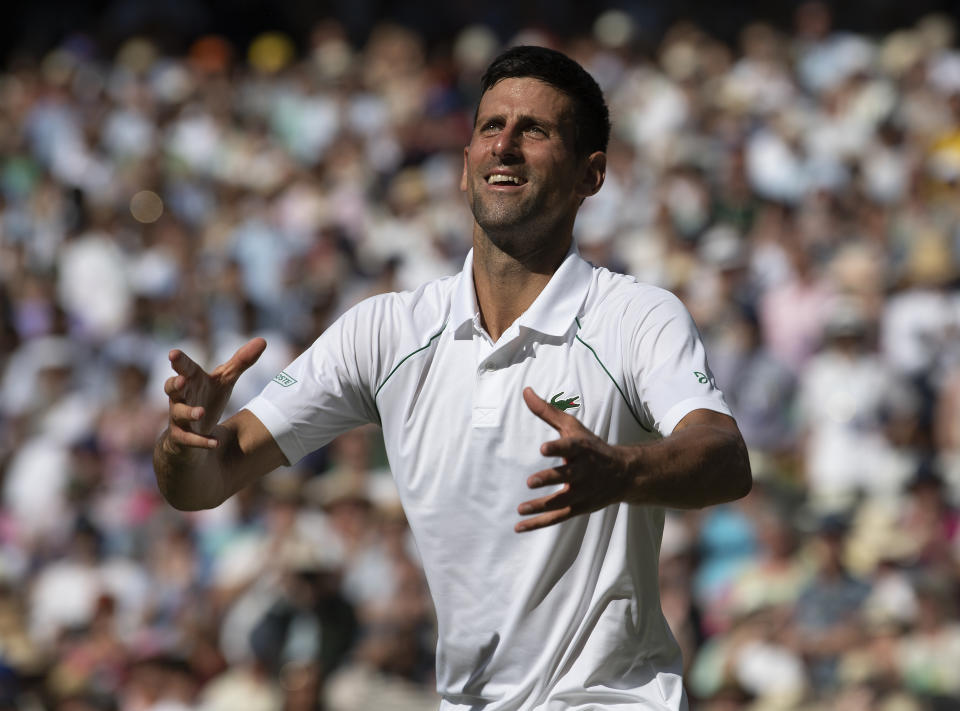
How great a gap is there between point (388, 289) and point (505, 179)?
23.3 feet

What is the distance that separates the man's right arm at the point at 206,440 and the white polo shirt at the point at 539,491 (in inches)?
3.0

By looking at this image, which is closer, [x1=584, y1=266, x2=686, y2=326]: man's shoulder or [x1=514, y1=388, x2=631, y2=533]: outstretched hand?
[x1=514, y1=388, x2=631, y2=533]: outstretched hand

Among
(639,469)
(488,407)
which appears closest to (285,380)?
(488,407)

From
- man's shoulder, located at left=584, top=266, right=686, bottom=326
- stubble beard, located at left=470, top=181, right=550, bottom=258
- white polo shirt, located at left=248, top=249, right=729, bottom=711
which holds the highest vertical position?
stubble beard, located at left=470, top=181, right=550, bottom=258

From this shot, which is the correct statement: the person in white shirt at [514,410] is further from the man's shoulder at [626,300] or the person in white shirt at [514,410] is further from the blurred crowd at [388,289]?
the blurred crowd at [388,289]

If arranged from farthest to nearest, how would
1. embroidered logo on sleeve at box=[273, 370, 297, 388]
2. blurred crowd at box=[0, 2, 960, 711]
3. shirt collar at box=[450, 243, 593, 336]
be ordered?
1. blurred crowd at box=[0, 2, 960, 711]
2. embroidered logo on sleeve at box=[273, 370, 297, 388]
3. shirt collar at box=[450, 243, 593, 336]

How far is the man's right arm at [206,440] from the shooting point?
11.2ft

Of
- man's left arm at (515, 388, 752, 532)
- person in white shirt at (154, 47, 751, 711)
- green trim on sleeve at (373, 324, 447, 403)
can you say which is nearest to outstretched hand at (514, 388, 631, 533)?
man's left arm at (515, 388, 752, 532)

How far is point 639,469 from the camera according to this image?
2.89m

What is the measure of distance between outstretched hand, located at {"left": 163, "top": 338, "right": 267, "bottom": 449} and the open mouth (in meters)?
0.69

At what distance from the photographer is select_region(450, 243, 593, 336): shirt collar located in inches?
140

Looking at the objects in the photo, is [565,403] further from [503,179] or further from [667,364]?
[503,179]

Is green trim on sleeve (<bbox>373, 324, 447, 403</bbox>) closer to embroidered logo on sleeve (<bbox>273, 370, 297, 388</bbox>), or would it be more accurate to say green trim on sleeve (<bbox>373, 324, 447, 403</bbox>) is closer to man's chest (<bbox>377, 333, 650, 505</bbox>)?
man's chest (<bbox>377, 333, 650, 505</bbox>)

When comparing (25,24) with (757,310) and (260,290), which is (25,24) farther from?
(757,310)
